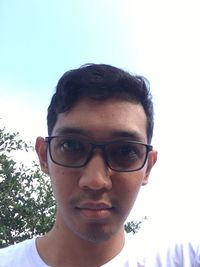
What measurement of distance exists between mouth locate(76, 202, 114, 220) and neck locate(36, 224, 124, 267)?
0.81 feet

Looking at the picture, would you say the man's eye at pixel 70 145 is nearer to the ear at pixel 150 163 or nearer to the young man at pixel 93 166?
the young man at pixel 93 166

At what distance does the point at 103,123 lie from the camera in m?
1.86

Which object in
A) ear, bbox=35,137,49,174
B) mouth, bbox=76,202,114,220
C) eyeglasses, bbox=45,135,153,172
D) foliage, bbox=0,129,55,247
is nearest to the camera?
mouth, bbox=76,202,114,220

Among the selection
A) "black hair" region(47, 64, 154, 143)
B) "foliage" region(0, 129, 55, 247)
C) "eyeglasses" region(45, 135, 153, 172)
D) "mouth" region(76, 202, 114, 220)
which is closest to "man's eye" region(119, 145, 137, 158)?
"eyeglasses" region(45, 135, 153, 172)

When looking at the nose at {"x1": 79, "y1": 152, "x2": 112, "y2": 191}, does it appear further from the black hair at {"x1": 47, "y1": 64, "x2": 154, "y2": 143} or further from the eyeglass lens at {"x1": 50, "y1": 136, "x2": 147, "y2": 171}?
the black hair at {"x1": 47, "y1": 64, "x2": 154, "y2": 143}

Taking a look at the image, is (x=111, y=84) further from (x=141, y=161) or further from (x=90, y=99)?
(x=141, y=161)

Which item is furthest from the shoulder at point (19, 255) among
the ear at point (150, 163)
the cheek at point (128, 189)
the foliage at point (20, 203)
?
the foliage at point (20, 203)

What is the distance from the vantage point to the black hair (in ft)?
6.56

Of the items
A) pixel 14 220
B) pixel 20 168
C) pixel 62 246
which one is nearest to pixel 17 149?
pixel 20 168

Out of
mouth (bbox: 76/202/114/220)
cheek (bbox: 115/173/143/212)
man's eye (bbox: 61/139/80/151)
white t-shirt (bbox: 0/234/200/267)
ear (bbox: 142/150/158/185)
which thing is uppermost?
man's eye (bbox: 61/139/80/151)

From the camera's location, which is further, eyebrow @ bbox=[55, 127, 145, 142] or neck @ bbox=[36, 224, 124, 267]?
neck @ bbox=[36, 224, 124, 267]

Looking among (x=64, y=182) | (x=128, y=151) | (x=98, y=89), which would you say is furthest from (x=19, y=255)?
(x=98, y=89)

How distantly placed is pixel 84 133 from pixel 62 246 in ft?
1.93

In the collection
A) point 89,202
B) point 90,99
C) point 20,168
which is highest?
point 20,168
